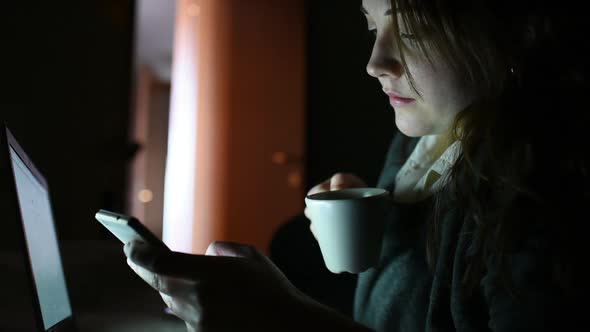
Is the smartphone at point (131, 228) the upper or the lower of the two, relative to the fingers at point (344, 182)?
lower

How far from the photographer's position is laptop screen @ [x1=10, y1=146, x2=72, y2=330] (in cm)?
56

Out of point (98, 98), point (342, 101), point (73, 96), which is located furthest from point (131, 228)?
point (342, 101)

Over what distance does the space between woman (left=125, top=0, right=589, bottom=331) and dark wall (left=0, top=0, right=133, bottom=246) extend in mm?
978

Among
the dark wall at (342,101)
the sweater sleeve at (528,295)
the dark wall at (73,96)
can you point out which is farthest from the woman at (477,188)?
the dark wall at (342,101)

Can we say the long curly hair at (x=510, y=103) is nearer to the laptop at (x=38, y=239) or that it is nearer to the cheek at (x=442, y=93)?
the cheek at (x=442, y=93)

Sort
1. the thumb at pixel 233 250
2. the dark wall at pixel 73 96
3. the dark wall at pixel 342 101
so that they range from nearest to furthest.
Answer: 1. the thumb at pixel 233 250
2. the dark wall at pixel 73 96
3. the dark wall at pixel 342 101

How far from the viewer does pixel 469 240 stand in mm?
643

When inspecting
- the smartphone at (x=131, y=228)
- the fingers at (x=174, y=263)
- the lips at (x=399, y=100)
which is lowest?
the fingers at (x=174, y=263)

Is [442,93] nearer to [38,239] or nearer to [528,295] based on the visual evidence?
[528,295]

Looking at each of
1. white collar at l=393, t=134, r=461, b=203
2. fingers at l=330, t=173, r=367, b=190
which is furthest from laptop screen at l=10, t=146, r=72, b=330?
white collar at l=393, t=134, r=461, b=203

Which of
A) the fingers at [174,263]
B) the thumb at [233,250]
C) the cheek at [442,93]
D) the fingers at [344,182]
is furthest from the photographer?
the fingers at [344,182]

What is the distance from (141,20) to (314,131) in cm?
168

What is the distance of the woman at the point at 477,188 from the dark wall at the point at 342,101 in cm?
139

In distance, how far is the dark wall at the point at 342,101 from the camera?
2182 millimetres
